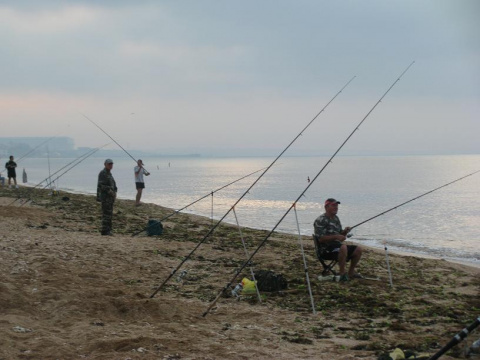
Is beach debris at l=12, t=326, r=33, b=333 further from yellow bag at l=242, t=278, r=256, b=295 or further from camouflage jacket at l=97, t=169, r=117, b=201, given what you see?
camouflage jacket at l=97, t=169, r=117, b=201

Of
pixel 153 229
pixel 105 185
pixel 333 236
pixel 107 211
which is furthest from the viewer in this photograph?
pixel 153 229

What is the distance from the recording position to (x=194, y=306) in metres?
5.82

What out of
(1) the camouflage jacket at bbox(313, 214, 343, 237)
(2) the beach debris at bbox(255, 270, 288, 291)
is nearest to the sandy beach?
(2) the beach debris at bbox(255, 270, 288, 291)

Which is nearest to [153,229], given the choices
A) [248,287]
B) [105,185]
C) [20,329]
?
[105,185]

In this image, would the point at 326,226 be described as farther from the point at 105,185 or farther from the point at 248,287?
the point at 105,185

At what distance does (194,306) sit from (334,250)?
8.34 feet

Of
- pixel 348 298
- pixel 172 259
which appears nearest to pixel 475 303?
pixel 348 298

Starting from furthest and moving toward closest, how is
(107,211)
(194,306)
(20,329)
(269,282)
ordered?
1. (107,211)
2. (269,282)
3. (194,306)
4. (20,329)

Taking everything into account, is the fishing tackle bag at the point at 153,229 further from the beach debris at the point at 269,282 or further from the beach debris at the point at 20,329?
the beach debris at the point at 20,329

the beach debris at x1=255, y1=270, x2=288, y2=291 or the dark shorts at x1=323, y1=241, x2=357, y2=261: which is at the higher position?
the dark shorts at x1=323, y1=241, x2=357, y2=261

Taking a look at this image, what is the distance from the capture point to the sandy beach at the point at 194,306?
14.4 ft

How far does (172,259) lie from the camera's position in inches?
340

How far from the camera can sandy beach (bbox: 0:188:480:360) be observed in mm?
4398

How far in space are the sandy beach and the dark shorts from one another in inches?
17.3
